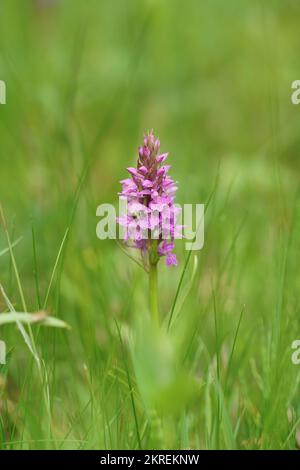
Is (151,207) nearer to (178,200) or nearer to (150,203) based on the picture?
(150,203)

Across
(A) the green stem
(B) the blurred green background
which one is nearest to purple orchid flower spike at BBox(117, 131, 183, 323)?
(A) the green stem

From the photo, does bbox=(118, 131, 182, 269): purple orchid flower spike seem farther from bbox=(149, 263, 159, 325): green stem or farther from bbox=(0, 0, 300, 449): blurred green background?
bbox=(0, 0, 300, 449): blurred green background

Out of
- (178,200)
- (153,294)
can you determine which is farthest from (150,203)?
(178,200)

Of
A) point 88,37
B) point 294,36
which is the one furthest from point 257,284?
Result: point 88,37

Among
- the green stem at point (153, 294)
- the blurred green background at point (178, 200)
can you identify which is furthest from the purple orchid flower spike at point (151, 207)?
the blurred green background at point (178, 200)

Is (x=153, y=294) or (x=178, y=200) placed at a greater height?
(x=178, y=200)

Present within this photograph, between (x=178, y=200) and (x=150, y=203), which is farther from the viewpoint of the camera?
(x=178, y=200)

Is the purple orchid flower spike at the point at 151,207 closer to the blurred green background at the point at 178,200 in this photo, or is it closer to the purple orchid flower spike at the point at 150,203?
the purple orchid flower spike at the point at 150,203

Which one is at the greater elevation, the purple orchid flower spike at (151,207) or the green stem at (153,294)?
the purple orchid flower spike at (151,207)

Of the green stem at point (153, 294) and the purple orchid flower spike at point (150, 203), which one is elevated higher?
the purple orchid flower spike at point (150, 203)
